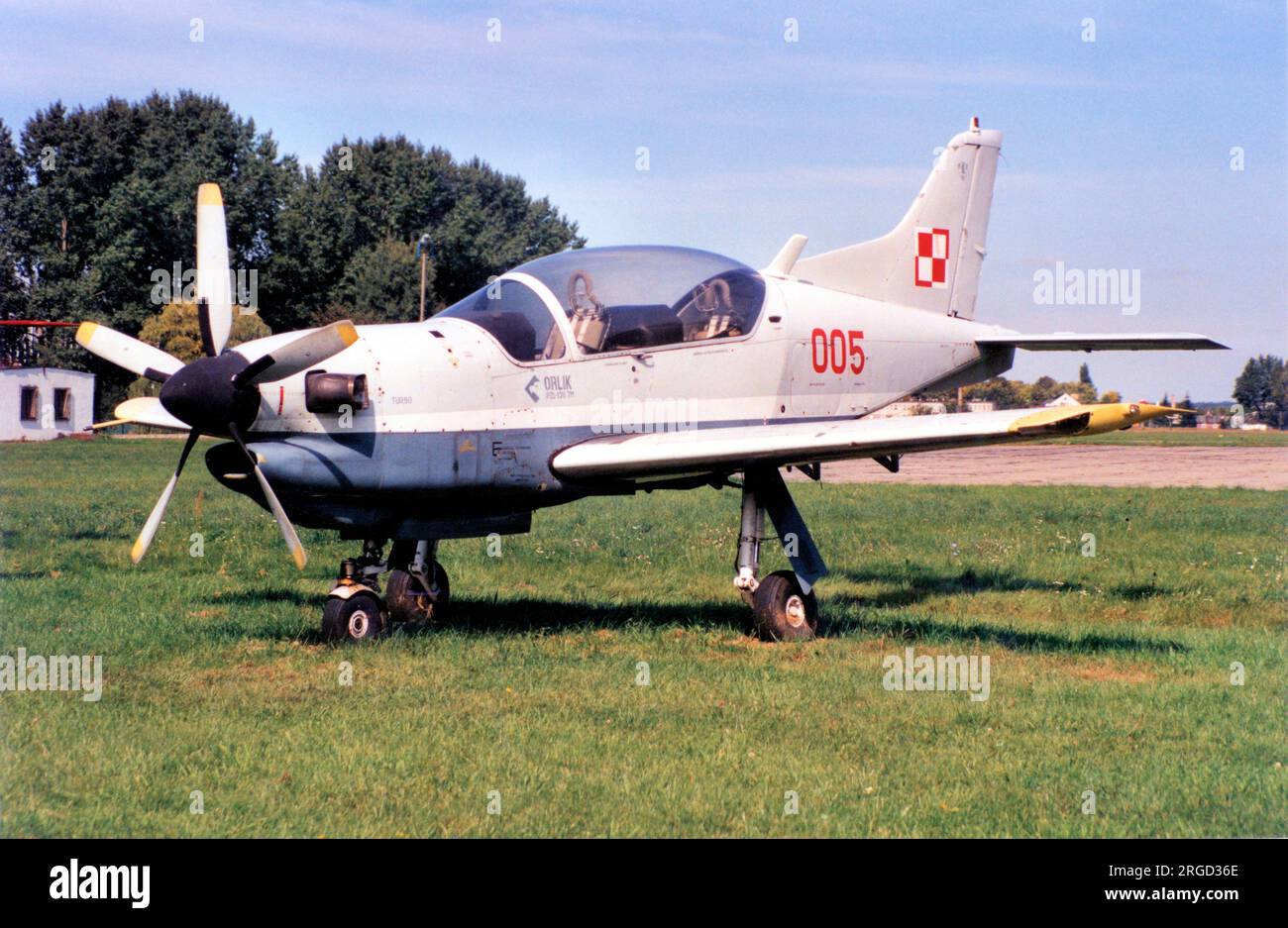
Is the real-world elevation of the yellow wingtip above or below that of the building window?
above

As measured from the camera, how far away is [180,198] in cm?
6688

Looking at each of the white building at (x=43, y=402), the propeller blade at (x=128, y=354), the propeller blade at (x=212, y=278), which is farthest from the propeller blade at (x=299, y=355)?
the white building at (x=43, y=402)

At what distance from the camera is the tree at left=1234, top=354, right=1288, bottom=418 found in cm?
13125

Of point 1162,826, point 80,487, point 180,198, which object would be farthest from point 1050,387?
point 1162,826

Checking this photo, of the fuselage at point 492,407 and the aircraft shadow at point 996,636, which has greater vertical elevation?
the fuselage at point 492,407

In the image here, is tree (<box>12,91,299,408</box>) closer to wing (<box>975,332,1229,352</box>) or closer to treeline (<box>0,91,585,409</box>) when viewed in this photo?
treeline (<box>0,91,585,409</box>)

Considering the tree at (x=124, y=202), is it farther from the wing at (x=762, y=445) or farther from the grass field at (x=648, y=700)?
the wing at (x=762, y=445)

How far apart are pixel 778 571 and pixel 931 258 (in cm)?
541

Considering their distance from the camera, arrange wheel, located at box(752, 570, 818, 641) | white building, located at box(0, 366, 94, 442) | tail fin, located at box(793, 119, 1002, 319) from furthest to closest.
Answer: white building, located at box(0, 366, 94, 442), tail fin, located at box(793, 119, 1002, 319), wheel, located at box(752, 570, 818, 641)

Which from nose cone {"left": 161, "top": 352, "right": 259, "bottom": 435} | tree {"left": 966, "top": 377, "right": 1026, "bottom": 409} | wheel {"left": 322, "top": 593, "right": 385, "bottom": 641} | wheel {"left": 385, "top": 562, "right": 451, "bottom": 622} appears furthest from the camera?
tree {"left": 966, "top": 377, "right": 1026, "bottom": 409}

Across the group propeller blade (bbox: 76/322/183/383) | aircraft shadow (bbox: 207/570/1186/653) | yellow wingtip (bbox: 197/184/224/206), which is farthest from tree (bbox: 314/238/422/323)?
yellow wingtip (bbox: 197/184/224/206)

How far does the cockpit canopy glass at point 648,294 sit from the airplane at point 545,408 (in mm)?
19

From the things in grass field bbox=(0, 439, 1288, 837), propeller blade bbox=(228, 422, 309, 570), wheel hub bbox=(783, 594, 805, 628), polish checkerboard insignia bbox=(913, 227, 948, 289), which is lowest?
grass field bbox=(0, 439, 1288, 837)

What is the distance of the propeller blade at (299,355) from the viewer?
1017 centimetres
